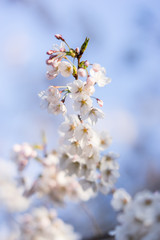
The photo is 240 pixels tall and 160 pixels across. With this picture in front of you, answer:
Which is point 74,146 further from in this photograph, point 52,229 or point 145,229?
point 52,229

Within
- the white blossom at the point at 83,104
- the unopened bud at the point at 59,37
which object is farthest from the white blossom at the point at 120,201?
the unopened bud at the point at 59,37

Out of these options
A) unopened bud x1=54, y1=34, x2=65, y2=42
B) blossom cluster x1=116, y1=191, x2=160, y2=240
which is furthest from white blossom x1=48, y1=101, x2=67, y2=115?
blossom cluster x1=116, y1=191, x2=160, y2=240

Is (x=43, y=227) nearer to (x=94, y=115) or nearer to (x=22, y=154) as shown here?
(x=22, y=154)

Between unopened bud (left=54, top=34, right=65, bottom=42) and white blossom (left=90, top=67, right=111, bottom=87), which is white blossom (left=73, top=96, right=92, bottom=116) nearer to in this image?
white blossom (left=90, top=67, right=111, bottom=87)

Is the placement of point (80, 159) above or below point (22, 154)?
below

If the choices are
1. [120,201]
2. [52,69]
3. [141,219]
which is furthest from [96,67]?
[120,201]

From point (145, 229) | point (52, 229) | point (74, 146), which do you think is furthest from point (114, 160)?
point (52, 229)

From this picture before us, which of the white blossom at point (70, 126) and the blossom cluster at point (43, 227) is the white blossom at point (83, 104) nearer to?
the white blossom at point (70, 126)

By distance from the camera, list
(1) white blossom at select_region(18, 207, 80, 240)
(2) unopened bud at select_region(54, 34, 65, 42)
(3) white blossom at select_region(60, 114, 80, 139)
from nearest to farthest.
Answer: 1. (2) unopened bud at select_region(54, 34, 65, 42)
2. (3) white blossom at select_region(60, 114, 80, 139)
3. (1) white blossom at select_region(18, 207, 80, 240)
